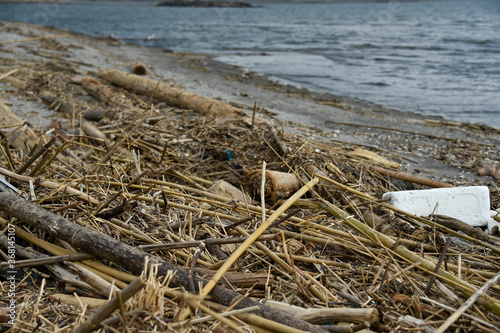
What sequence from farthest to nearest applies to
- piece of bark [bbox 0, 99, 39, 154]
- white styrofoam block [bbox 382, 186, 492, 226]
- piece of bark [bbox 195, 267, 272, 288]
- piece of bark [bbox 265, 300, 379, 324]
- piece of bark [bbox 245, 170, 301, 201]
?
piece of bark [bbox 0, 99, 39, 154] → piece of bark [bbox 245, 170, 301, 201] → white styrofoam block [bbox 382, 186, 492, 226] → piece of bark [bbox 195, 267, 272, 288] → piece of bark [bbox 265, 300, 379, 324]

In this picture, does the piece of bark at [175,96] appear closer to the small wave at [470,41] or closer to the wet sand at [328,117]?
the wet sand at [328,117]

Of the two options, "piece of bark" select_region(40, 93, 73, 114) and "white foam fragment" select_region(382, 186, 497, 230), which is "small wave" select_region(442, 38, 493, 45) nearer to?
"white foam fragment" select_region(382, 186, 497, 230)

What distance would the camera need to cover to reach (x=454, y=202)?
3438 millimetres

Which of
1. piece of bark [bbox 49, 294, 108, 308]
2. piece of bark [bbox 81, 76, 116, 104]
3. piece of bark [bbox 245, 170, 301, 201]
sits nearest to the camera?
piece of bark [bbox 49, 294, 108, 308]

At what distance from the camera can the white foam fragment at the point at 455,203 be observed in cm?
334

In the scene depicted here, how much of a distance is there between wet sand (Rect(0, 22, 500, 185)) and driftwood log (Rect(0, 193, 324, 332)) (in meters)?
3.70

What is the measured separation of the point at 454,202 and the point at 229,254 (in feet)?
7.60

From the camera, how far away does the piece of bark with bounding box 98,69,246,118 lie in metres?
6.40

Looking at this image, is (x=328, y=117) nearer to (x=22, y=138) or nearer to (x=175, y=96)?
(x=175, y=96)

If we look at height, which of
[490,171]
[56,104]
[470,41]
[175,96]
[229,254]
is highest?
[470,41]

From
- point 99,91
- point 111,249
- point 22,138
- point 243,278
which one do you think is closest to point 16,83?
point 99,91

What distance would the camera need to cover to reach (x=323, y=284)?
2.29m

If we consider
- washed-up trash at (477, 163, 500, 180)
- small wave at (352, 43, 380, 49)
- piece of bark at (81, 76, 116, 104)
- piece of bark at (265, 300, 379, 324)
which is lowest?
washed-up trash at (477, 163, 500, 180)

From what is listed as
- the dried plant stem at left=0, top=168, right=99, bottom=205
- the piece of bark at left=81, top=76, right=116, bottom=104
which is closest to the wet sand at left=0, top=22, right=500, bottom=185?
the piece of bark at left=81, top=76, right=116, bottom=104
